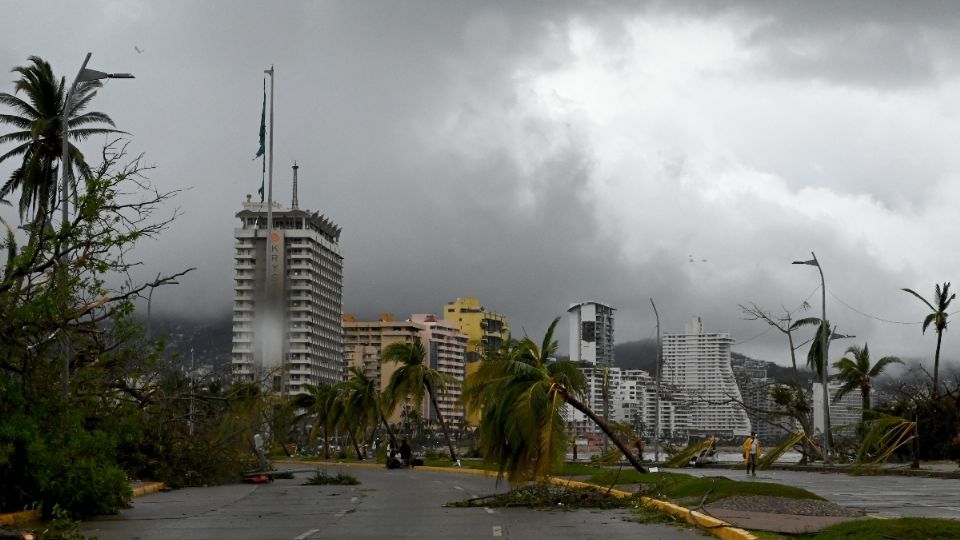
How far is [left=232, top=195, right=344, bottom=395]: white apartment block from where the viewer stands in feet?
134

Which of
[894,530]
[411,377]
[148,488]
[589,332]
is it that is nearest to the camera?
[894,530]

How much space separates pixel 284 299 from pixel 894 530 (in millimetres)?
29126

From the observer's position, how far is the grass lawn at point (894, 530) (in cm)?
1405

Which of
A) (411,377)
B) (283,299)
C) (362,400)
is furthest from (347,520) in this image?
(362,400)

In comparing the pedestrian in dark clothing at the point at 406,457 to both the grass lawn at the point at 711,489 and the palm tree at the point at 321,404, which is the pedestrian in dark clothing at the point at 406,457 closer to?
the palm tree at the point at 321,404

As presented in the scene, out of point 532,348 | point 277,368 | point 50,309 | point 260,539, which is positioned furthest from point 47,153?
point 260,539

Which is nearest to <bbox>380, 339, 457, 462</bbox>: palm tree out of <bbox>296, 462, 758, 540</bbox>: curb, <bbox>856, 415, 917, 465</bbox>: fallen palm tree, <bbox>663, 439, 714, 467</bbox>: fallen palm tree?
<bbox>663, 439, 714, 467</bbox>: fallen palm tree

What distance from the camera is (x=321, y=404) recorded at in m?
82.1

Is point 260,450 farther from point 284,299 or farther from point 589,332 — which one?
point 589,332

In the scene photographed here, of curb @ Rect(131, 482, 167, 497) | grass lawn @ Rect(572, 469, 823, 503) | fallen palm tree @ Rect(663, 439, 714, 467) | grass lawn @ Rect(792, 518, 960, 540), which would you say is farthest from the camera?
fallen palm tree @ Rect(663, 439, 714, 467)

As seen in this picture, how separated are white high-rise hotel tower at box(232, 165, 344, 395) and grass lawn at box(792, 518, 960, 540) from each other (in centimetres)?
2420

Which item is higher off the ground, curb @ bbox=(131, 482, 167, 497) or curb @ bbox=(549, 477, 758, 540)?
curb @ bbox=(549, 477, 758, 540)

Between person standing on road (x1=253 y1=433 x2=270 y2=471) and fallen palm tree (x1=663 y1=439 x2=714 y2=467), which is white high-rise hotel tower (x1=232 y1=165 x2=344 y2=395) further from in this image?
fallen palm tree (x1=663 y1=439 x2=714 y2=467)

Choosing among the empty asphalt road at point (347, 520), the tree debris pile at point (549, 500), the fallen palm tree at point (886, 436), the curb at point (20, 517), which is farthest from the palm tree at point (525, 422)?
the fallen palm tree at point (886, 436)
